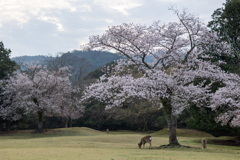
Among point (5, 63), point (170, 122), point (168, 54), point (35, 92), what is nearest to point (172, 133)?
point (170, 122)

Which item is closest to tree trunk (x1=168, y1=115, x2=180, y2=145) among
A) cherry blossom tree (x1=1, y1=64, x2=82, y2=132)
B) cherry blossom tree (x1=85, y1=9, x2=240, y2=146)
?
cherry blossom tree (x1=85, y1=9, x2=240, y2=146)

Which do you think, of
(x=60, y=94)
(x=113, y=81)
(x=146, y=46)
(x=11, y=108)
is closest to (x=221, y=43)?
(x=146, y=46)

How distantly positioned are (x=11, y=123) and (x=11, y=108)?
263 inches

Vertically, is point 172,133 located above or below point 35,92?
below

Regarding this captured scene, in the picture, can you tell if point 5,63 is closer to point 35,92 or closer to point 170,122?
point 35,92

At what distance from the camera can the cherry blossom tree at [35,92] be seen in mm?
30844

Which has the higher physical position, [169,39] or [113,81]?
[169,39]

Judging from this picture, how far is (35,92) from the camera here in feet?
103

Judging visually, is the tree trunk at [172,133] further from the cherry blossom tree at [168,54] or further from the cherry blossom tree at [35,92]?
the cherry blossom tree at [35,92]

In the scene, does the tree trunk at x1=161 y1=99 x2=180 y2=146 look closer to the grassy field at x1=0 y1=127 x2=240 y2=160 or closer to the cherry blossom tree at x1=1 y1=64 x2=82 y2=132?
the grassy field at x1=0 y1=127 x2=240 y2=160

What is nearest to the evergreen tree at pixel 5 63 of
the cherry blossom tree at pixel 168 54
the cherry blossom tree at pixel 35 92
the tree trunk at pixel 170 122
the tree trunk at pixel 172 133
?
the cherry blossom tree at pixel 35 92

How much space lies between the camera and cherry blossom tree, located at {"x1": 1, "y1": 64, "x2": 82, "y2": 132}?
101 feet

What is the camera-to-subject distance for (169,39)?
56.0 feet

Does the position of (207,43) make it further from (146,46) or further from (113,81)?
(113,81)
